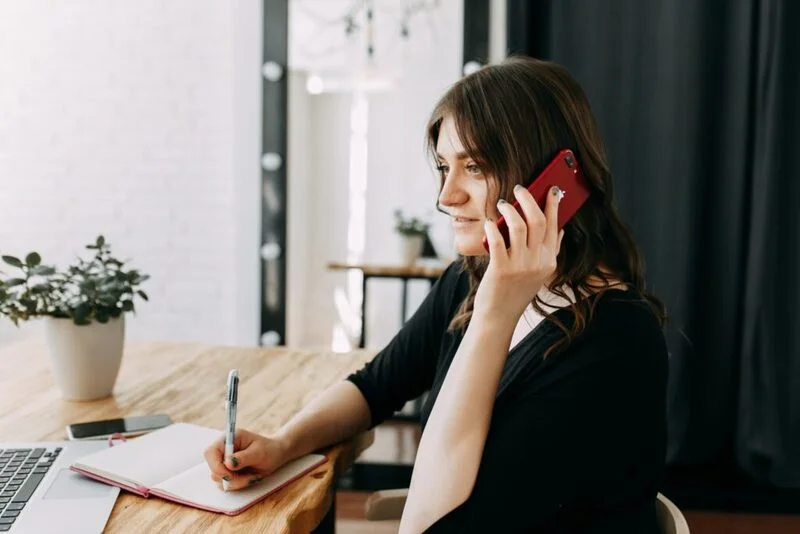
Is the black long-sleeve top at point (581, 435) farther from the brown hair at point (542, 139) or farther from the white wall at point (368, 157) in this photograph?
the white wall at point (368, 157)

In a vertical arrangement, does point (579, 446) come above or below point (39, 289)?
below

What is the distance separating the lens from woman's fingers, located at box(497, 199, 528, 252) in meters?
1.05

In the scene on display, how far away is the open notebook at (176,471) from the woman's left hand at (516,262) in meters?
0.38

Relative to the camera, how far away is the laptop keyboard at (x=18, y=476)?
0.95 metres

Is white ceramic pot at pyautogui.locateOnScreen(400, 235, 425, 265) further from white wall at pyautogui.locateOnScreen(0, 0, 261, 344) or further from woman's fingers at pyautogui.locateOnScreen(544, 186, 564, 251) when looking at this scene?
woman's fingers at pyautogui.locateOnScreen(544, 186, 564, 251)

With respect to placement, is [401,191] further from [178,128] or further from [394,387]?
[394,387]

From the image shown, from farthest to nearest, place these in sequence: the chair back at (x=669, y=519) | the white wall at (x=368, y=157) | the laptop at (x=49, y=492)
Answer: the white wall at (x=368, y=157) → the chair back at (x=669, y=519) → the laptop at (x=49, y=492)

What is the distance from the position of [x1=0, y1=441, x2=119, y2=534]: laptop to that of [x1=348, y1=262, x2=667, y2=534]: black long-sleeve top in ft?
1.46

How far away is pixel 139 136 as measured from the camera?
9.87 ft

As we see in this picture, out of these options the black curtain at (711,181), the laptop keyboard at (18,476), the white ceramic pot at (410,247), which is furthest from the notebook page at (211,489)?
the white ceramic pot at (410,247)

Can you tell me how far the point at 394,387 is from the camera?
143 cm

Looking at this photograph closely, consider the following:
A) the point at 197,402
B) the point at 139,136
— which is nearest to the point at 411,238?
the point at 139,136

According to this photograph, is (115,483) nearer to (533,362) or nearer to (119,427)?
(119,427)

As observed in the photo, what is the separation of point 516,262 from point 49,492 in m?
0.69
